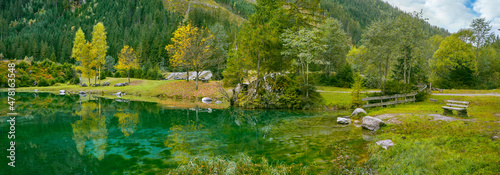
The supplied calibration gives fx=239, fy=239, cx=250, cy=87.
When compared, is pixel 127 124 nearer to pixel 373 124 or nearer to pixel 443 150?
pixel 373 124

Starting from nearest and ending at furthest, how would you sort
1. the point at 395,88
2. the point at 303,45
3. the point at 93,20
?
1. the point at 395,88
2. the point at 303,45
3. the point at 93,20

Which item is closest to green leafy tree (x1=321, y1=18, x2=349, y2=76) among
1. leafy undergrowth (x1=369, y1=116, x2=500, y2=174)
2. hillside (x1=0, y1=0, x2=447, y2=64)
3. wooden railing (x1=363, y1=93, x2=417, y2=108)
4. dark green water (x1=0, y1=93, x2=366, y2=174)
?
wooden railing (x1=363, y1=93, x2=417, y2=108)

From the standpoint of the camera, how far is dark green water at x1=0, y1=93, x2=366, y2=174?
937cm

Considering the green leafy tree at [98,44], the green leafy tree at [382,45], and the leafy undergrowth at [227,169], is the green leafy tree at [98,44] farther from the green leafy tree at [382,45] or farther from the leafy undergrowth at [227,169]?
the leafy undergrowth at [227,169]

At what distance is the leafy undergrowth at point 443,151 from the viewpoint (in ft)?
24.1

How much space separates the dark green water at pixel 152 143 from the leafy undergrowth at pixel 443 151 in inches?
59.8

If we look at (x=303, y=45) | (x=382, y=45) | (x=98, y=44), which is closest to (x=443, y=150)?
(x=303, y=45)

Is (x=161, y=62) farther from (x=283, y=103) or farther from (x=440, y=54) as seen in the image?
(x=440, y=54)

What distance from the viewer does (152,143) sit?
41.7 ft

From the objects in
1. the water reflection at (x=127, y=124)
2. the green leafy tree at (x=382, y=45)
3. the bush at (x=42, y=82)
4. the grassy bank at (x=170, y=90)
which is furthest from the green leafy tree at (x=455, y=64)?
the bush at (x=42, y=82)

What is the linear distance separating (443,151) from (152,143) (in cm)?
1294

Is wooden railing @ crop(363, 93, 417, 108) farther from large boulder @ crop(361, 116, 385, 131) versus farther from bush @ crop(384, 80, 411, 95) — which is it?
large boulder @ crop(361, 116, 385, 131)

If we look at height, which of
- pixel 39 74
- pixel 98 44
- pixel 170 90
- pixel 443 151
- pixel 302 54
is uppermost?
pixel 98 44

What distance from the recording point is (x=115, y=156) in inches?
409
